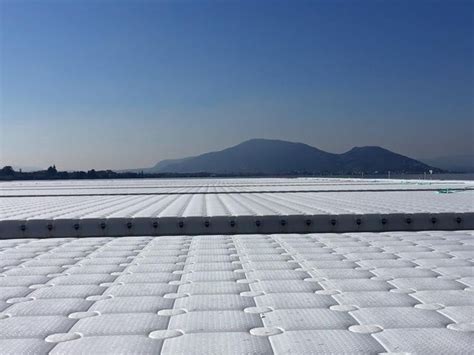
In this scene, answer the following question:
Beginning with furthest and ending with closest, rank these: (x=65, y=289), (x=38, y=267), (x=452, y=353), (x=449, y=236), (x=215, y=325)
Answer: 1. (x=449, y=236)
2. (x=38, y=267)
3. (x=65, y=289)
4. (x=215, y=325)
5. (x=452, y=353)

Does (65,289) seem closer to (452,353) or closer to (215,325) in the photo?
(215,325)

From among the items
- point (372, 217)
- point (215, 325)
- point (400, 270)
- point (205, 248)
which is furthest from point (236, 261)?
point (372, 217)

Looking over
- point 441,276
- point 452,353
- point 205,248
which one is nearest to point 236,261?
point 205,248

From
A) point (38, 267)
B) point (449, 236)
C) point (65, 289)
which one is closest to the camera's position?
point (65, 289)

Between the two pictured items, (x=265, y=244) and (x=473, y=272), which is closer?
(x=473, y=272)

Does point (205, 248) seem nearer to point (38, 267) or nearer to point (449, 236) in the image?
point (38, 267)

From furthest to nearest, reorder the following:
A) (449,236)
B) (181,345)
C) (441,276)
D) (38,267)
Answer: (449,236)
(38,267)
(441,276)
(181,345)

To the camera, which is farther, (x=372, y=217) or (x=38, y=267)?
(x=372, y=217)

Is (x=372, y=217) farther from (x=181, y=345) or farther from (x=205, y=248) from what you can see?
(x=181, y=345)

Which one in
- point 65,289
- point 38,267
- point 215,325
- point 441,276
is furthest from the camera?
point 38,267
